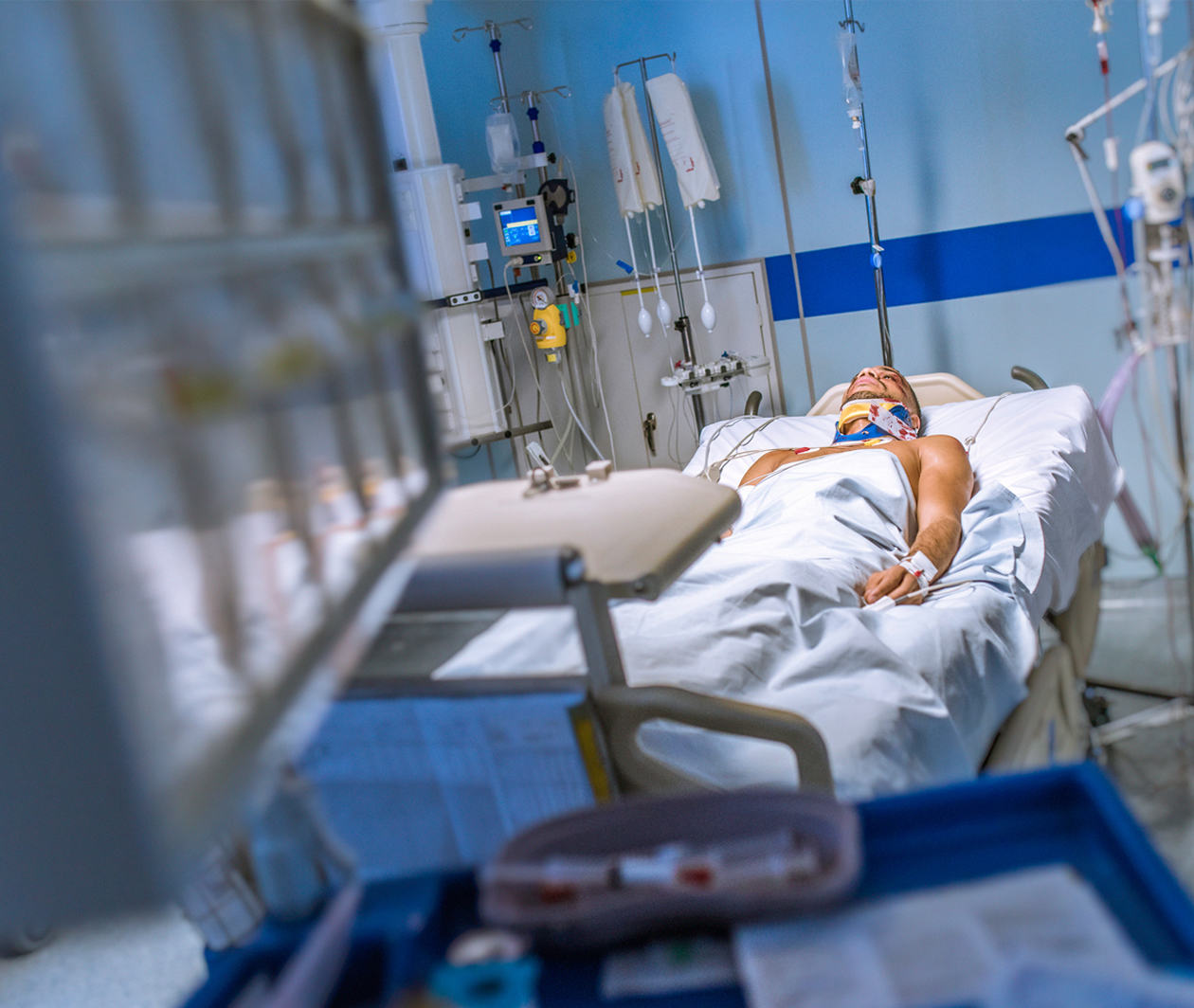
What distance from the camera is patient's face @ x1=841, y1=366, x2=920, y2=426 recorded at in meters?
2.99

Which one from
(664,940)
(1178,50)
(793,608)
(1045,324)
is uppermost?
(1178,50)

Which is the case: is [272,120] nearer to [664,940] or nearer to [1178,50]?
[664,940]

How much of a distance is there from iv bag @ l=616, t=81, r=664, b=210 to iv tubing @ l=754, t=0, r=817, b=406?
0.39 meters

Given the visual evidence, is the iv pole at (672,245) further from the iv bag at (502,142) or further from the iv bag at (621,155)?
the iv bag at (502,142)

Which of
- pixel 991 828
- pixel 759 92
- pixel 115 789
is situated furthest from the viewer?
pixel 759 92

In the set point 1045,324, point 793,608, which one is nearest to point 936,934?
point 793,608

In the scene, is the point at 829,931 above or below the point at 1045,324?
below

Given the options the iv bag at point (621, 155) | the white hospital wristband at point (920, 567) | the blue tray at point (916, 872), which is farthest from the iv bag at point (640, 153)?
the blue tray at point (916, 872)

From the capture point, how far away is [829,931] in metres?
0.77

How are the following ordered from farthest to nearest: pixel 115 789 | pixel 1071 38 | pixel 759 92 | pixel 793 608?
pixel 759 92 → pixel 1071 38 → pixel 793 608 → pixel 115 789

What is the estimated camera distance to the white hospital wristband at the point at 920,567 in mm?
2277

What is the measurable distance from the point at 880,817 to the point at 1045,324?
6.44 ft

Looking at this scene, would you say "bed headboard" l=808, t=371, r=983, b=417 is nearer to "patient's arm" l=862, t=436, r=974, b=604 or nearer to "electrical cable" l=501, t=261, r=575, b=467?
"patient's arm" l=862, t=436, r=974, b=604

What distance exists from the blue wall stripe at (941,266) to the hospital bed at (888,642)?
1.10ft
